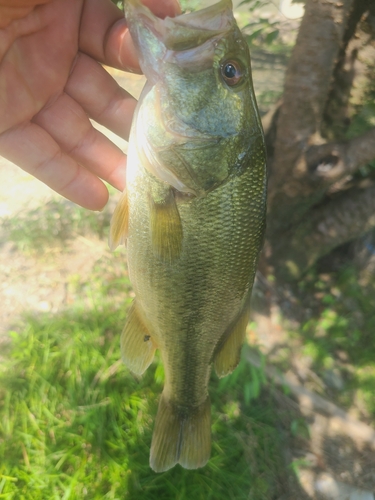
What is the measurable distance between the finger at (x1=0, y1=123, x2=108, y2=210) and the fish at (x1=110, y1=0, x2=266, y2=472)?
61cm

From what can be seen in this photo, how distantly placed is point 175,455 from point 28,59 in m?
2.22

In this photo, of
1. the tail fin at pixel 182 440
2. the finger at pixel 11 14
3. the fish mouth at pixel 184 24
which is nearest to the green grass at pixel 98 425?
the tail fin at pixel 182 440

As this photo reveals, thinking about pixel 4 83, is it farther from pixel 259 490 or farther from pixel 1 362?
pixel 259 490

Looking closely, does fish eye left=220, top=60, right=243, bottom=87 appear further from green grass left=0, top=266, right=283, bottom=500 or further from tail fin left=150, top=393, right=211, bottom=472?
green grass left=0, top=266, right=283, bottom=500

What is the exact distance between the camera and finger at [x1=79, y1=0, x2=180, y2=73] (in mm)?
1826

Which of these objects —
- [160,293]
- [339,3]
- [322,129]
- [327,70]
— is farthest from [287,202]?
[160,293]

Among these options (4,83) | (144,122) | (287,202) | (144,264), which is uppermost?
(4,83)

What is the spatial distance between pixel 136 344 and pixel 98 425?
3.80 ft

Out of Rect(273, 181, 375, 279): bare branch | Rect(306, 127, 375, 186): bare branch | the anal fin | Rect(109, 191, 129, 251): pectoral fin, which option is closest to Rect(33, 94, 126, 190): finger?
Rect(109, 191, 129, 251): pectoral fin

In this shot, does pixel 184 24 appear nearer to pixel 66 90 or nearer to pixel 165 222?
pixel 165 222

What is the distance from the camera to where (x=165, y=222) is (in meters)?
1.51

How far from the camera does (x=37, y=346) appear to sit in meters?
2.89

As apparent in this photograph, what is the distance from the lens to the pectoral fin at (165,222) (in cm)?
151

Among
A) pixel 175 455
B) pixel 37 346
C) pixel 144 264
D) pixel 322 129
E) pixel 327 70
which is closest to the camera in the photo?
pixel 144 264
